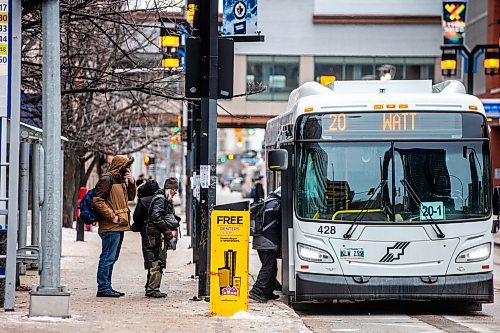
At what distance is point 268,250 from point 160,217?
1.61m

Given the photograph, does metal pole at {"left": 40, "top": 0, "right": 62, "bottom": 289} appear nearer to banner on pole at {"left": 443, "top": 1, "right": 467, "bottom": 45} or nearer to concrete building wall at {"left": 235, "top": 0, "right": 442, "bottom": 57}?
banner on pole at {"left": 443, "top": 1, "right": 467, "bottom": 45}

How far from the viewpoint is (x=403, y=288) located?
42.6 feet

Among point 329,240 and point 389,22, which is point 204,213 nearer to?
point 329,240

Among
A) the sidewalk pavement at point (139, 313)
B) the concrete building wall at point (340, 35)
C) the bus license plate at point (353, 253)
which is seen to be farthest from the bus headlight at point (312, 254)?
the concrete building wall at point (340, 35)

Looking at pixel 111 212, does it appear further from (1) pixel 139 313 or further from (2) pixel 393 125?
(2) pixel 393 125

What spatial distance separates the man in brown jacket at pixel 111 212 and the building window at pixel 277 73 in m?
45.9

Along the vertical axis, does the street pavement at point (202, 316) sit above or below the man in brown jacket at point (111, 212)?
below

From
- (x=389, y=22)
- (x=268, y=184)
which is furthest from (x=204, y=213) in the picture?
(x=389, y=22)

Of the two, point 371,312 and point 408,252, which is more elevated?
point 408,252

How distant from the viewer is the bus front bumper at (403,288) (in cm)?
1298

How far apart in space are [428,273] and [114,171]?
457 cm

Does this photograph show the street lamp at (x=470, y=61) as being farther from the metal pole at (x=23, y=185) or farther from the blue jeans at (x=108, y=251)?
the blue jeans at (x=108, y=251)

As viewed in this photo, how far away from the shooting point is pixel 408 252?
42.8ft

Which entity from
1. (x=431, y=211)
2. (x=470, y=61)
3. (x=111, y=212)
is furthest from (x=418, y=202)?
(x=470, y=61)
